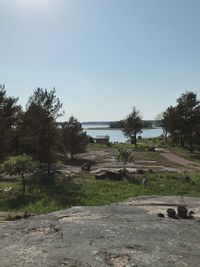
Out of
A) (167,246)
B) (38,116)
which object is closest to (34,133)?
(38,116)

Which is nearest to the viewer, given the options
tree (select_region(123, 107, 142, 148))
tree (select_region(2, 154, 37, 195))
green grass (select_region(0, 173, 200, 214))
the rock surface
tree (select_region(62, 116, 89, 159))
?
the rock surface

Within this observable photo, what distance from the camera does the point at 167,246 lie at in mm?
12961

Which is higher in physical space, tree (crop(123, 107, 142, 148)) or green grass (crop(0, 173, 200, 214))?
tree (crop(123, 107, 142, 148))

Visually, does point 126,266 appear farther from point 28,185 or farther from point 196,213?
point 28,185

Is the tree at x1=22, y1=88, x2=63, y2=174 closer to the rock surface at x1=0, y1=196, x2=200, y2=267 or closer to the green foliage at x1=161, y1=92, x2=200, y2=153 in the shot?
the rock surface at x1=0, y1=196, x2=200, y2=267

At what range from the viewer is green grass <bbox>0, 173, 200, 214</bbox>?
2291 cm

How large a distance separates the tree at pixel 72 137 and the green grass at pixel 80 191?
21184 mm

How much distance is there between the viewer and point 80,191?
2747cm

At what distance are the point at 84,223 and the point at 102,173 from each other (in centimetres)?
2044

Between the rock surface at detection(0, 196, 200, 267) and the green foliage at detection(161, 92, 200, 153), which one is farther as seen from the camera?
the green foliage at detection(161, 92, 200, 153)

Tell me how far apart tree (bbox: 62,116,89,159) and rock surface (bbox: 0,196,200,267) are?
130 feet

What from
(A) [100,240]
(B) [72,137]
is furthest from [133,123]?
(A) [100,240]

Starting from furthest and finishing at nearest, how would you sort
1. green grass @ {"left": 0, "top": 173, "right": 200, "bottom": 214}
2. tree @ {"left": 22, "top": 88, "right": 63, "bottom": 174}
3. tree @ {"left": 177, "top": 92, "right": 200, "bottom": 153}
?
tree @ {"left": 177, "top": 92, "right": 200, "bottom": 153}
tree @ {"left": 22, "top": 88, "right": 63, "bottom": 174}
green grass @ {"left": 0, "top": 173, "right": 200, "bottom": 214}

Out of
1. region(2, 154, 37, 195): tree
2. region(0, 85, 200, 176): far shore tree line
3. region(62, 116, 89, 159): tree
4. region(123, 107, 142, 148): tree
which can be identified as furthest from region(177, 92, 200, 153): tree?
region(2, 154, 37, 195): tree
